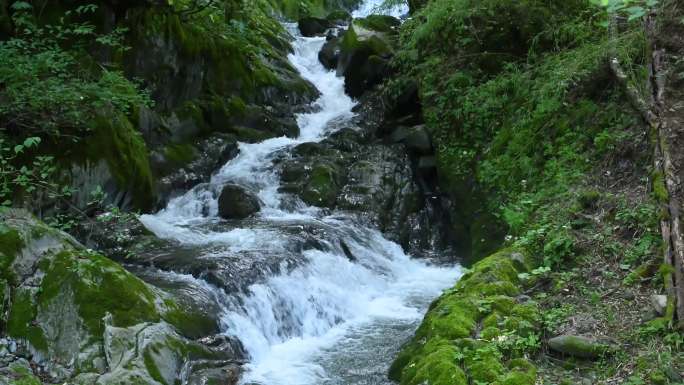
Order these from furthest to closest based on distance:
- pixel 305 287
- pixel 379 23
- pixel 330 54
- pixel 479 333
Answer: pixel 330 54 < pixel 379 23 < pixel 305 287 < pixel 479 333

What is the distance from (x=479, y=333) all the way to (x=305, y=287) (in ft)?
13.1

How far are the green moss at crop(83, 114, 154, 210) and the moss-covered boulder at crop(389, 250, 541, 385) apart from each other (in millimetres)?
6307

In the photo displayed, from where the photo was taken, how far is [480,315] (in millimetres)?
5414

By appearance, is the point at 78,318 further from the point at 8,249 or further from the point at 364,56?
the point at 364,56

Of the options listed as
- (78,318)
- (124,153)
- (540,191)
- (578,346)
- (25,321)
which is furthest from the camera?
(124,153)

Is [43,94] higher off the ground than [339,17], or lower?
lower

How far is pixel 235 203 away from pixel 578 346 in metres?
7.81

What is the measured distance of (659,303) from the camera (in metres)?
4.75

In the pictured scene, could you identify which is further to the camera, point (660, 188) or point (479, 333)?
point (660, 188)

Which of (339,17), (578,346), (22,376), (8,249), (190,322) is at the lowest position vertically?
(190,322)

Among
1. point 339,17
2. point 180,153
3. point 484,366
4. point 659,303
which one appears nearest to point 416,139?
point 180,153

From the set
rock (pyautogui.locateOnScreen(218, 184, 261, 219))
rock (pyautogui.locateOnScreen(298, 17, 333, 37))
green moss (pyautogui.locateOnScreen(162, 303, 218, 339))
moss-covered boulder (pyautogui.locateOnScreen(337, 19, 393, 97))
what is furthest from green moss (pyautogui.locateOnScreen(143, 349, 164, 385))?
rock (pyautogui.locateOnScreen(298, 17, 333, 37))

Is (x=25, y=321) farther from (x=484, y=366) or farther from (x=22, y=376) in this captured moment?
(x=484, y=366)

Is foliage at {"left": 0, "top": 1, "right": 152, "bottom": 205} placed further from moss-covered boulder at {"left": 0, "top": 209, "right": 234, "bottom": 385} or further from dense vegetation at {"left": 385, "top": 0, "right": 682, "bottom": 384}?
dense vegetation at {"left": 385, "top": 0, "right": 682, "bottom": 384}
